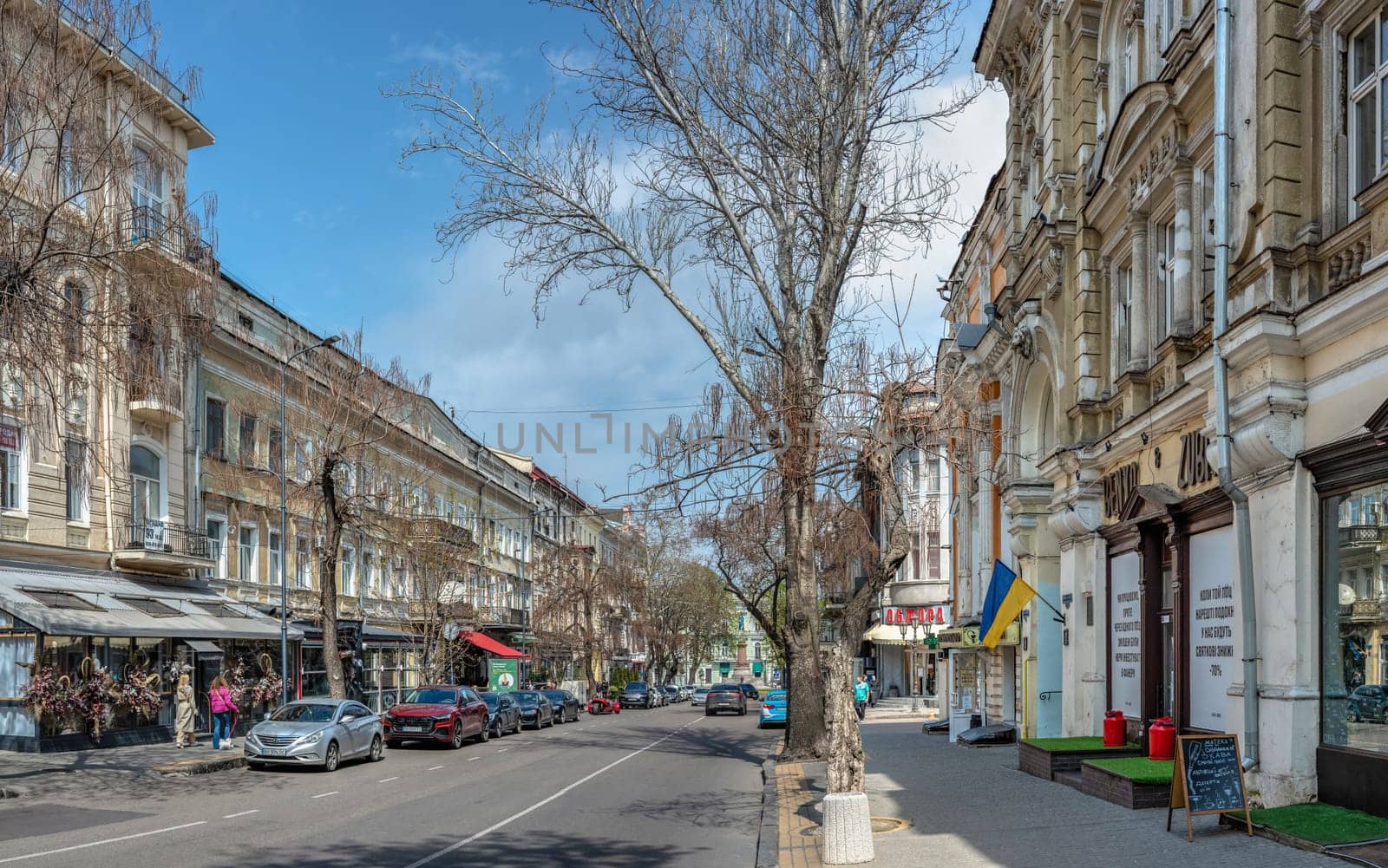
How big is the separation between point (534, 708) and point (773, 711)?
26.1 feet

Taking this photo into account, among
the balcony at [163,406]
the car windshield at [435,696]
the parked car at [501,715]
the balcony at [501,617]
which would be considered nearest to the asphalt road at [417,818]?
the car windshield at [435,696]

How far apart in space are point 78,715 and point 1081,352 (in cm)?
2041

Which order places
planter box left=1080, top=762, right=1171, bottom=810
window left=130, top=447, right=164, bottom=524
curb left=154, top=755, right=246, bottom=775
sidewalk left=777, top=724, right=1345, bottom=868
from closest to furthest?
1. sidewalk left=777, top=724, right=1345, bottom=868
2. planter box left=1080, top=762, right=1171, bottom=810
3. curb left=154, top=755, right=246, bottom=775
4. window left=130, top=447, right=164, bottom=524

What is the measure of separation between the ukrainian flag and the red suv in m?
14.3

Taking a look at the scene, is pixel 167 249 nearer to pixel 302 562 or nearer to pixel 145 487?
pixel 145 487

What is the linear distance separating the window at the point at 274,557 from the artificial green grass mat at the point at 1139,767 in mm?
27405

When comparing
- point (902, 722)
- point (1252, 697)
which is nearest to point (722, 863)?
point (1252, 697)

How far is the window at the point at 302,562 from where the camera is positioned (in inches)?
1547

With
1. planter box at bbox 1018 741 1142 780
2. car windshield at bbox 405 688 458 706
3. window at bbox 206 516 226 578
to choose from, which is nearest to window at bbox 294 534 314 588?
window at bbox 206 516 226 578

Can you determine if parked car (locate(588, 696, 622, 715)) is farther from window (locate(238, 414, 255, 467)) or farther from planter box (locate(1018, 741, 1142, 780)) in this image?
planter box (locate(1018, 741, 1142, 780))

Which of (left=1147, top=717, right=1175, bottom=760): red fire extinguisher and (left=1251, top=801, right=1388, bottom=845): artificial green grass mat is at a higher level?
(left=1251, top=801, right=1388, bottom=845): artificial green grass mat

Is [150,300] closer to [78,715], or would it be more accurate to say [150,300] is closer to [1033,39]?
[78,715]

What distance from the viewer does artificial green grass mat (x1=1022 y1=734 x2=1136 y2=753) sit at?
56.2 feet

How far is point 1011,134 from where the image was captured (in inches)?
1025
